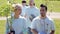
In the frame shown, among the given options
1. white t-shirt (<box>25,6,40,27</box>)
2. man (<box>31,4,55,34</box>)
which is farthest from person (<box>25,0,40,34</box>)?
man (<box>31,4,55,34</box>)

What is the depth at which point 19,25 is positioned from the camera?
6.20 metres

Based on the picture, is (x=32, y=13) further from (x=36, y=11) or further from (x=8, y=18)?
(x=8, y=18)

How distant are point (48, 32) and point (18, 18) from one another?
2.55 feet

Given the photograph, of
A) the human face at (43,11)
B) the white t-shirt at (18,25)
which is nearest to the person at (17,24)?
the white t-shirt at (18,25)

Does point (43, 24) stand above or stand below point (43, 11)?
Result: below

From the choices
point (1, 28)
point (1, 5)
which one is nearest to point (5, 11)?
point (1, 5)

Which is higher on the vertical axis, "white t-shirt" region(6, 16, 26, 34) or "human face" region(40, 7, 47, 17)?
"human face" region(40, 7, 47, 17)

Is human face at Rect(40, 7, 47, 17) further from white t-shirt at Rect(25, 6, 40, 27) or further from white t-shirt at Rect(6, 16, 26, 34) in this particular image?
white t-shirt at Rect(25, 6, 40, 27)

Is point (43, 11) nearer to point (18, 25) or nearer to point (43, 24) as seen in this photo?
point (43, 24)

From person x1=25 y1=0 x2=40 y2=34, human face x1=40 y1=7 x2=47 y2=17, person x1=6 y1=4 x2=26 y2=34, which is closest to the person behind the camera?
human face x1=40 y1=7 x2=47 y2=17

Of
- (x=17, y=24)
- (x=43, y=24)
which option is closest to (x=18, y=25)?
(x=17, y=24)

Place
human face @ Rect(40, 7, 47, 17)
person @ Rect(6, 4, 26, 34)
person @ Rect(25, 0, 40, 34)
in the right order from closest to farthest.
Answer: human face @ Rect(40, 7, 47, 17) → person @ Rect(6, 4, 26, 34) → person @ Rect(25, 0, 40, 34)

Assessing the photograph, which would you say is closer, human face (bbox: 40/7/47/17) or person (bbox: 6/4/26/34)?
human face (bbox: 40/7/47/17)

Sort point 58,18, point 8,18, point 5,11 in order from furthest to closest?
1. point 58,18
2. point 8,18
3. point 5,11
